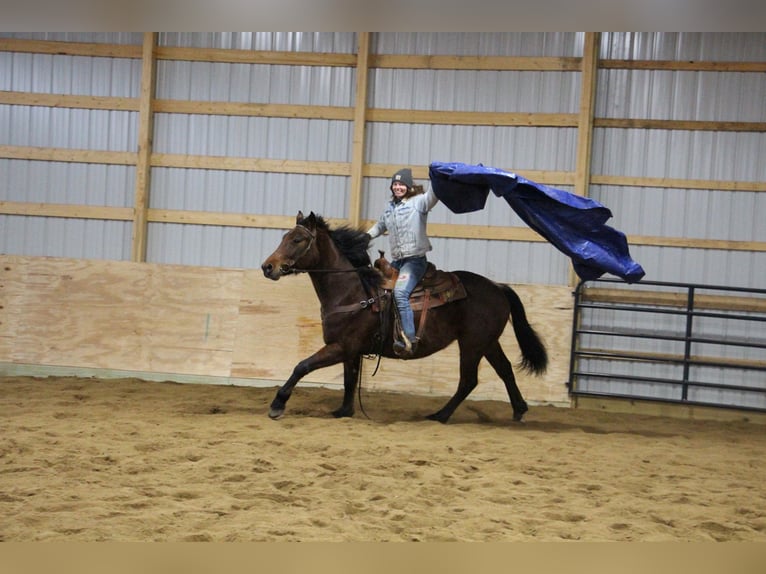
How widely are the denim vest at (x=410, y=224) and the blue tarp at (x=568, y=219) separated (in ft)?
1.65

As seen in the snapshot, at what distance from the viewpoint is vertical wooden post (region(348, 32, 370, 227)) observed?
8703 millimetres

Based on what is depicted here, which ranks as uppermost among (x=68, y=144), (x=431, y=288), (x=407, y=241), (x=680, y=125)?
(x=680, y=125)

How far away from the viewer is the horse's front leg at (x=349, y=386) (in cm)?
668

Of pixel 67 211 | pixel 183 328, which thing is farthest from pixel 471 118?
pixel 67 211

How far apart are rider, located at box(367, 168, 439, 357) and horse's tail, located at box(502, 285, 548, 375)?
0.93 m

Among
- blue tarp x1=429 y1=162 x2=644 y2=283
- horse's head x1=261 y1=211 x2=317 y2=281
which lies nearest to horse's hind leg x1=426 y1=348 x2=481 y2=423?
blue tarp x1=429 y1=162 x2=644 y2=283

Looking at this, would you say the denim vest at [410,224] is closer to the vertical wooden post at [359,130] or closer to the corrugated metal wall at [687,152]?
the vertical wooden post at [359,130]

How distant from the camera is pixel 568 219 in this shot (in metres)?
5.97

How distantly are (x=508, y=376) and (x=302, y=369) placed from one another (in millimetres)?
1856

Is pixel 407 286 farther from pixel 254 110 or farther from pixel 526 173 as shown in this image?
pixel 254 110

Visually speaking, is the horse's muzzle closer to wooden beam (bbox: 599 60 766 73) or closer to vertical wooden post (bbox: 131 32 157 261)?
vertical wooden post (bbox: 131 32 157 261)

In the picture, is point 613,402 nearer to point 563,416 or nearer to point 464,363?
point 563,416

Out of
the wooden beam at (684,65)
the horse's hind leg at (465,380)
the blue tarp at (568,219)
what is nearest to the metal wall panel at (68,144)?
the horse's hind leg at (465,380)

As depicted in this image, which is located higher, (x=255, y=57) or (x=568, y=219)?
(x=255, y=57)
